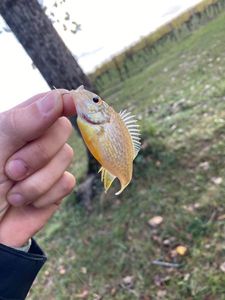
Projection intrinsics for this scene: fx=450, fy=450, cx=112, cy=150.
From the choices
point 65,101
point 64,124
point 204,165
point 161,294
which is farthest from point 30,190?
point 204,165

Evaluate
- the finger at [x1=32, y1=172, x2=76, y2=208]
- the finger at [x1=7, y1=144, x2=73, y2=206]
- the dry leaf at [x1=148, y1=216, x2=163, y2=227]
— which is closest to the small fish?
the finger at [x1=7, y1=144, x2=73, y2=206]

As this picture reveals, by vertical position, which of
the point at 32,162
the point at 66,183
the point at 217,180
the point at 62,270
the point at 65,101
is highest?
the point at 65,101

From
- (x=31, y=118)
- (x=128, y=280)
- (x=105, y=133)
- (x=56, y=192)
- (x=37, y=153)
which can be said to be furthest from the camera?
(x=128, y=280)

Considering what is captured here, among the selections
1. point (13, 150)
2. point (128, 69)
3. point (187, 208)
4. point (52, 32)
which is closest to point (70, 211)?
point (187, 208)

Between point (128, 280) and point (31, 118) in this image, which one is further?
point (128, 280)

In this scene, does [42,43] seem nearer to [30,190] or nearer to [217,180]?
[217,180]

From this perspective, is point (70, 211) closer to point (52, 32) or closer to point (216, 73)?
point (52, 32)

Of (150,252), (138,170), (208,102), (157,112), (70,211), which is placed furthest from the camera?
(157,112)
